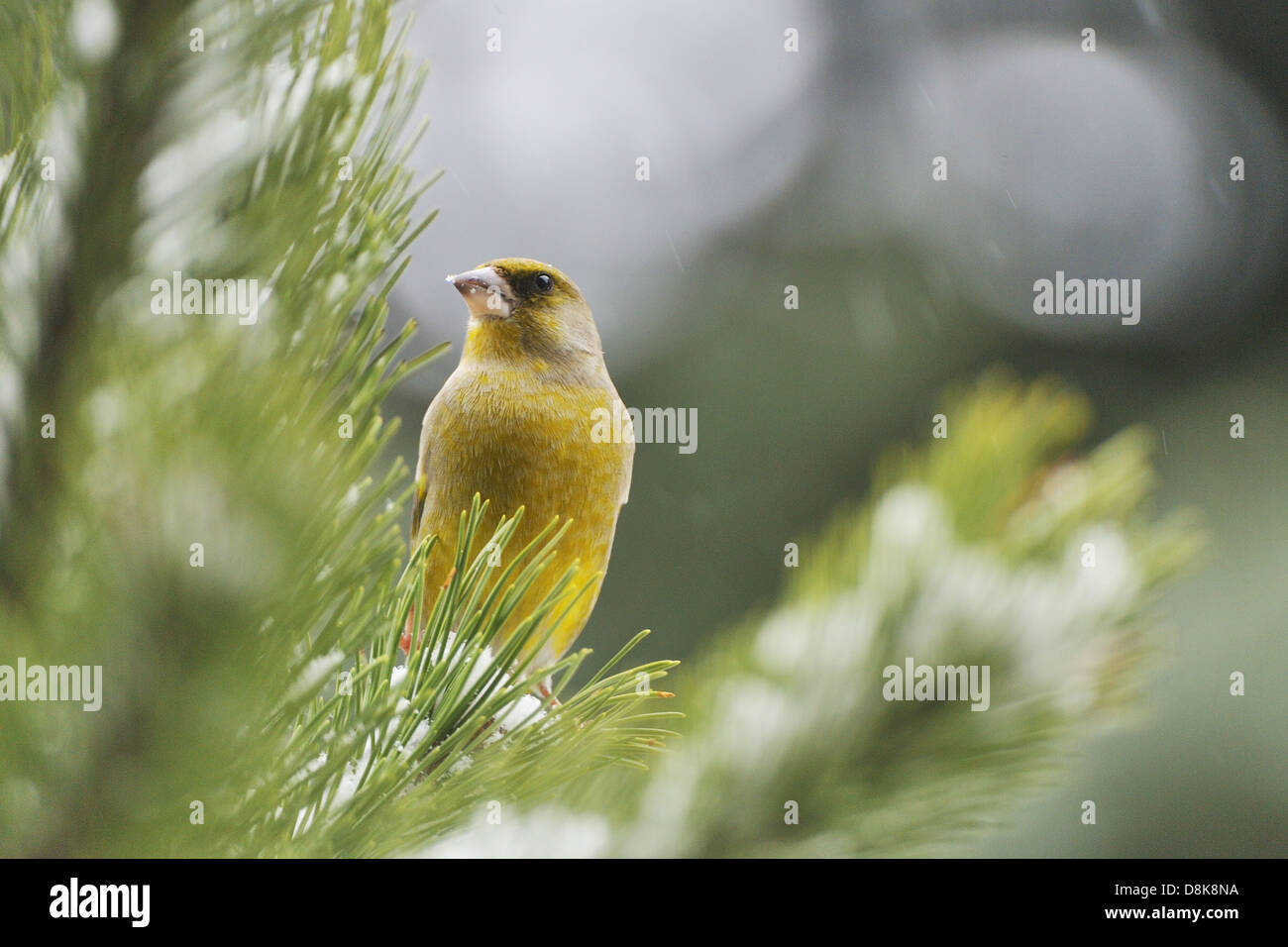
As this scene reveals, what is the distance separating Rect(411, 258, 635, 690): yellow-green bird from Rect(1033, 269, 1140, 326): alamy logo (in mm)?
1609

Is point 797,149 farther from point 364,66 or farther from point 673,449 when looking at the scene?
point 364,66

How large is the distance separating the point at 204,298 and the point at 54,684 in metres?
0.18

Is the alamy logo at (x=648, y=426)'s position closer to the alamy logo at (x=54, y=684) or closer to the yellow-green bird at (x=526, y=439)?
the yellow-green bird at (x=526, y=439)

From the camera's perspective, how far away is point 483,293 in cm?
179

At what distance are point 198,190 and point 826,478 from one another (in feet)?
7.83

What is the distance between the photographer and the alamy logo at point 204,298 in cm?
46

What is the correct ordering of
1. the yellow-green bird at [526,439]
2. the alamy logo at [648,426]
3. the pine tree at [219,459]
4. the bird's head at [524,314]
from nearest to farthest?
1. the pine tree at [219,459]
2. the yellow-green bird at [526,439]
3. the alamy logo at [648,426]
4. the bird's head at [524,314]

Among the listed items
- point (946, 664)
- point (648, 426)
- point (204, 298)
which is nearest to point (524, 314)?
point (648, 426)

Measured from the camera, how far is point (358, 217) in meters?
0.53

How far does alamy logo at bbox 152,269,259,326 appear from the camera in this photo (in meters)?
0.46
